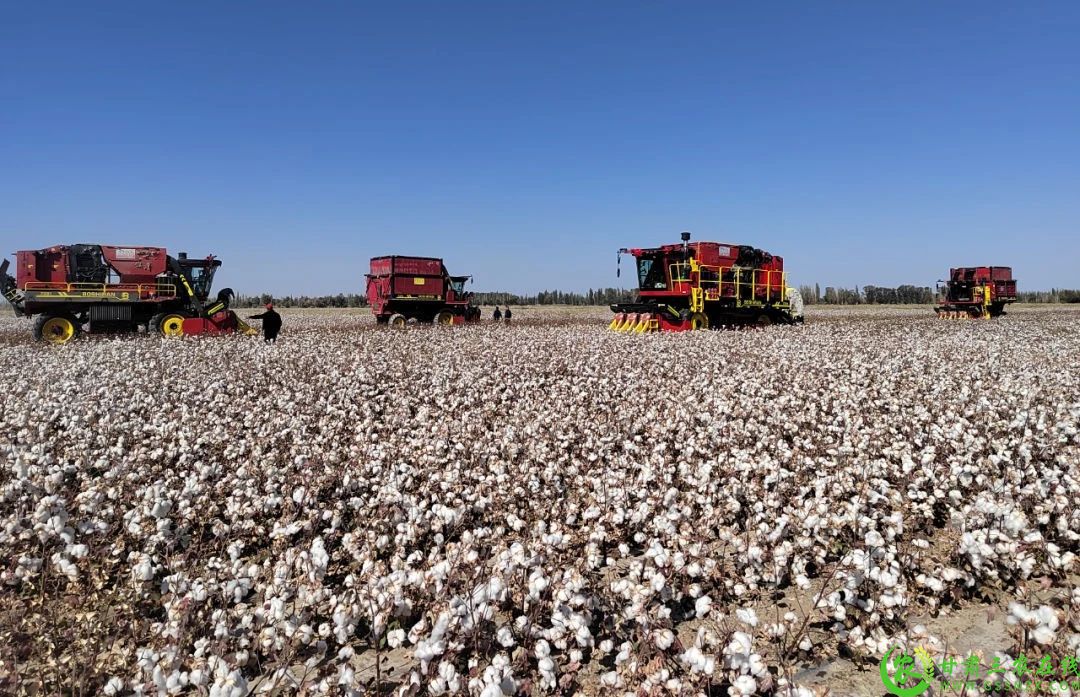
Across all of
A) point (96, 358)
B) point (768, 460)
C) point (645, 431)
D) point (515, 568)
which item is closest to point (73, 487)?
point (515, 568)

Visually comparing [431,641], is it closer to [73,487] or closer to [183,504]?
[183,504]

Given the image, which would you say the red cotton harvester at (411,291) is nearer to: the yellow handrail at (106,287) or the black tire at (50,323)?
the yellow handrail at (106,287)

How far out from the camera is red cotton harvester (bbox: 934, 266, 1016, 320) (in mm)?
33344

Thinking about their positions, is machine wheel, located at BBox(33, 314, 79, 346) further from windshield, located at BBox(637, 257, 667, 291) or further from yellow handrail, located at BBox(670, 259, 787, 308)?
yellow handrail, located at BBox(670, 259, 787, 308)

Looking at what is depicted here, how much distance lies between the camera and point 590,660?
3.37m

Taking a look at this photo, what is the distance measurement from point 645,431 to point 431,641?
4947mm

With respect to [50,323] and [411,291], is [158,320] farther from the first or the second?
[411,291]

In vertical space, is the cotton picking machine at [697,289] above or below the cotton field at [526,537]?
above

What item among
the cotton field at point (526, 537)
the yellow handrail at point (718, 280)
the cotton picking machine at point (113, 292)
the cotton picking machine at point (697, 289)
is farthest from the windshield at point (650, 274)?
the cotton picking machine at point (113, 292)

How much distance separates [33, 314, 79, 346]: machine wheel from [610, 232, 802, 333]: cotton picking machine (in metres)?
18.0

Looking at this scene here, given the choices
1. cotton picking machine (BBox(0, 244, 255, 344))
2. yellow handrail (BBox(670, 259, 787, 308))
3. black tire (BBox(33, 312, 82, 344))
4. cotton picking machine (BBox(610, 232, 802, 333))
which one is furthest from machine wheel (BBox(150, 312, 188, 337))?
yellow handrail (BBox(670, 259, 787, 308))

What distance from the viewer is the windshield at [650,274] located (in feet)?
76.5

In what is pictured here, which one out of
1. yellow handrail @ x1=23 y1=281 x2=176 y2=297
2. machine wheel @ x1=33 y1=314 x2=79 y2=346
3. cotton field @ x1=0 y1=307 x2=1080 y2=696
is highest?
yellow handrail @ x1=23 y1=281 x2=176 y2=297

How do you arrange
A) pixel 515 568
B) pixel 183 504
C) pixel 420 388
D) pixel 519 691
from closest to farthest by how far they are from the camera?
1. pixel 519 691
2. pixel 515 568
3. pixel 183 504
4. pixel 420 388
